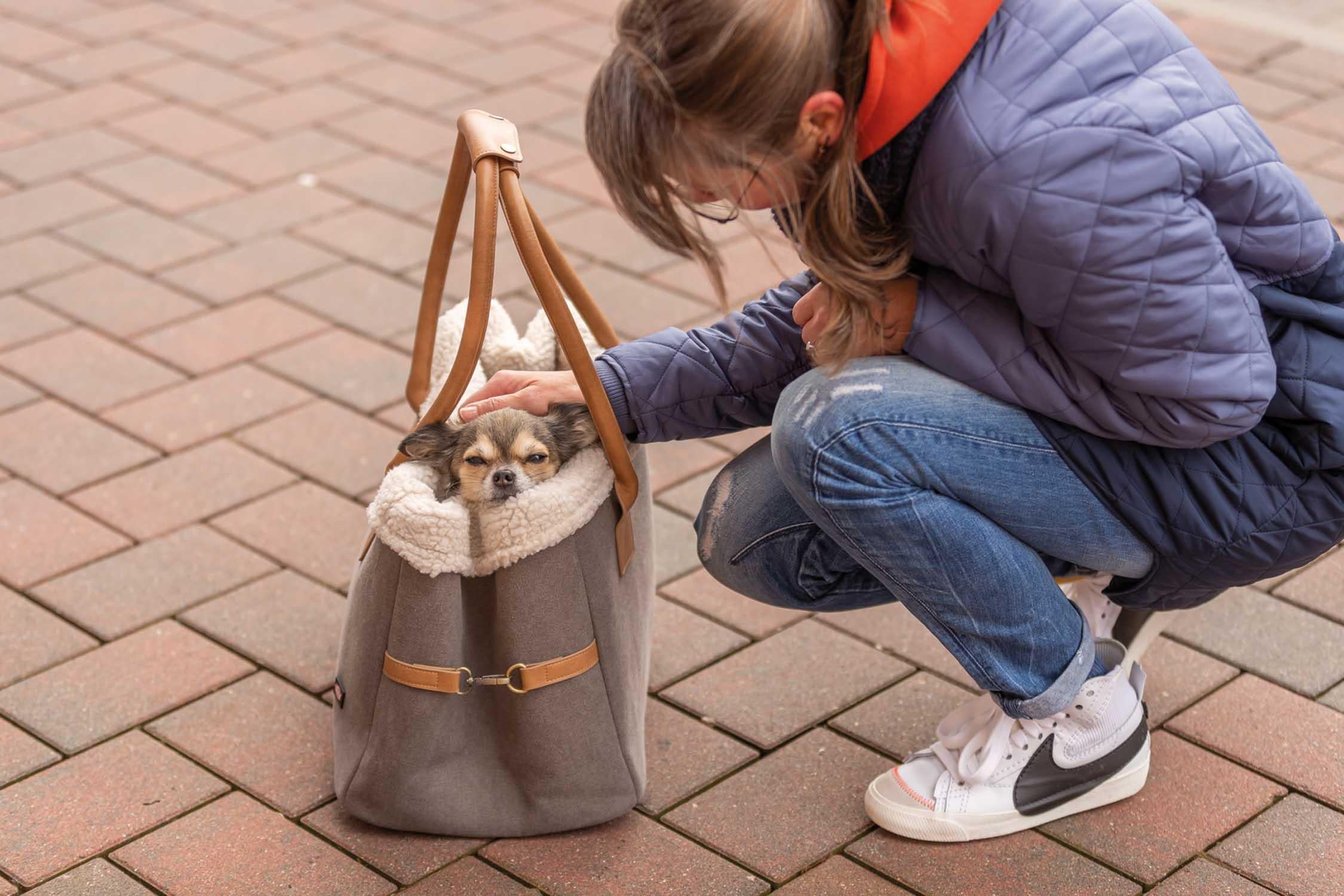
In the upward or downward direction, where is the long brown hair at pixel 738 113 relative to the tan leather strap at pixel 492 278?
upward

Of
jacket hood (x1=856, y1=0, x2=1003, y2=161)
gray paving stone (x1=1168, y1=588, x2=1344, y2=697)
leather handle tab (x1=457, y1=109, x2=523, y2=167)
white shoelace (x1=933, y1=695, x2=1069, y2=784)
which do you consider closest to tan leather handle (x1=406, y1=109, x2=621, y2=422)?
leather handle tab (x1=457, y1=109, x2=523, y2=167)

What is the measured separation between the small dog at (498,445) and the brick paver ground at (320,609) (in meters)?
0.50

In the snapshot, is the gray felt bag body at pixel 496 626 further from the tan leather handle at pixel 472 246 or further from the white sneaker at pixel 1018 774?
the white sneaker at pixel 1018 774

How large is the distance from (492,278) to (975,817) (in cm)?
97

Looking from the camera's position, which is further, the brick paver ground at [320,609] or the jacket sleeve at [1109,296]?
the brick paver ground at [320,609]

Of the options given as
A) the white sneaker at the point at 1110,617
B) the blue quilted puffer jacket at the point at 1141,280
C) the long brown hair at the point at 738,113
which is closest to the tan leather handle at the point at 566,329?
the long brown hair at the point at 738,113

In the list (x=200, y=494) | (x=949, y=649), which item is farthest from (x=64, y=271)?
(x=949, y=649)

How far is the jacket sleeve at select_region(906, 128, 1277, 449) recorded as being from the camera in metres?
1.61

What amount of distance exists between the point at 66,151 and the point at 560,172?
1.38 meters

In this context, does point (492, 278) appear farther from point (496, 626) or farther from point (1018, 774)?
point (1018, 774)

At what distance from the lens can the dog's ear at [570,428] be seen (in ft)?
6.53

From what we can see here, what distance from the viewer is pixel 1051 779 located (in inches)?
81.9

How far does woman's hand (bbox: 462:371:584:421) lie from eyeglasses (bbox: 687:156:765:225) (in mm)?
359

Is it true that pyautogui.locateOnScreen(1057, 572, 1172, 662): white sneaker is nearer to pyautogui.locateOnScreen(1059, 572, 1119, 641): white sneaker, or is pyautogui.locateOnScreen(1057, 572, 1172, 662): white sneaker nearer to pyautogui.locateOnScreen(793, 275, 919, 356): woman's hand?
pyautogui.locateOnScreen(1059, 572, 1119, 641): white sneaker
